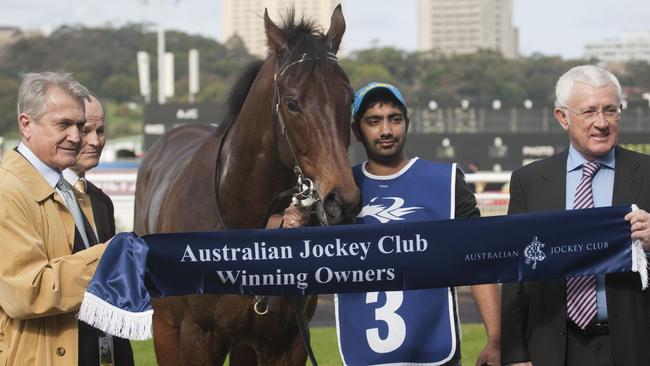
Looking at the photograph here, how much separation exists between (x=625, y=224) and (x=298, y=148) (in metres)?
1.26

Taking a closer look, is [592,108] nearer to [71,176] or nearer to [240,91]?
[240,91]

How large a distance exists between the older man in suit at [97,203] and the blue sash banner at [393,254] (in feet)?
0.76

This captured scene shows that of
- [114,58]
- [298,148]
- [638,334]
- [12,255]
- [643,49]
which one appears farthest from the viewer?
[643,49]

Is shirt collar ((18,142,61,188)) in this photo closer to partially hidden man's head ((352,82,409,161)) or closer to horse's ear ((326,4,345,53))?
partially hidden man's head ((352,82,409,161))

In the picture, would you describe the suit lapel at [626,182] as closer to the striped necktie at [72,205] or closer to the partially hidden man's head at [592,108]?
the partially hidden man's head at [592,108]

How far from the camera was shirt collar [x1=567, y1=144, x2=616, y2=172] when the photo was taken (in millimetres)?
3799

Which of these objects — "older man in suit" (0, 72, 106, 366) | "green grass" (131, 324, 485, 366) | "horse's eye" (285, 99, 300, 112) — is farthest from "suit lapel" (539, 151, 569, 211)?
"green grass" (131, 324, 485, 366)

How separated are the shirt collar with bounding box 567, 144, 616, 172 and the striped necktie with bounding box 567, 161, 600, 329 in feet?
0.06

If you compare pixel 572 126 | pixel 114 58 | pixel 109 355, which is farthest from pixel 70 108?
pixel 114 58

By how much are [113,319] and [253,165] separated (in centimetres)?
143

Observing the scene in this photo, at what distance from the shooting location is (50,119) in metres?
3.41

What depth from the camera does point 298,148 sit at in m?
4.19

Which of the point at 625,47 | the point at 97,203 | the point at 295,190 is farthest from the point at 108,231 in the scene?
the point at 625,47

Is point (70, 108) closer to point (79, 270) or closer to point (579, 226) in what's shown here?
point (79, 270)
